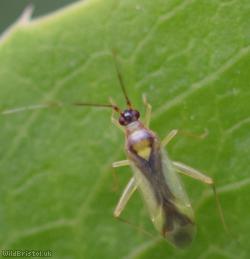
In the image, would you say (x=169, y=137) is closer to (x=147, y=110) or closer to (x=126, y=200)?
(x=147, y=110)

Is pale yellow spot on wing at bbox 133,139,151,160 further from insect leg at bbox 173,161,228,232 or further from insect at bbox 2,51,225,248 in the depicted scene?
insect leg at bbox 173,161,228,232

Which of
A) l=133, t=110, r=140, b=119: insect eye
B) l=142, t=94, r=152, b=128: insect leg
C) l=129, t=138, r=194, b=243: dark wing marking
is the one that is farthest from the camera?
l=133, t=110, r=140, b=119: insect eye

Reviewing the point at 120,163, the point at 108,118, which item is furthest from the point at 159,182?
the point at 108,118

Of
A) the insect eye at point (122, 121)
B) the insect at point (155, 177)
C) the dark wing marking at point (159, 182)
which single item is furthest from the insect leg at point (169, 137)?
the insect eye at point (122, 121)

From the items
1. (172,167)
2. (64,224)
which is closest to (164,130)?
(172,167)

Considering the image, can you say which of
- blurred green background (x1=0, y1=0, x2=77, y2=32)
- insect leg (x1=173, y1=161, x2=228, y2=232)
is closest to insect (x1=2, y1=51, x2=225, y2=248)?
insect leg (x1=173, y1=161, x2=228, y2=232)

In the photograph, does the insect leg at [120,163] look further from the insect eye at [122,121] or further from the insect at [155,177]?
the insect eye at [122,121]
